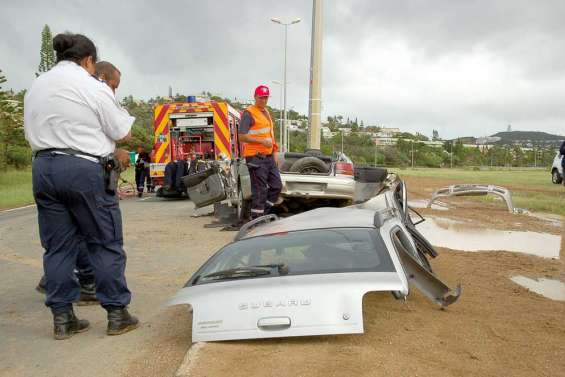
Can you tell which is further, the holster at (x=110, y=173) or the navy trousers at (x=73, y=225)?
the holster at (x=110, y=173)

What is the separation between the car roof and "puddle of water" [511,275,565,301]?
5.98 feet

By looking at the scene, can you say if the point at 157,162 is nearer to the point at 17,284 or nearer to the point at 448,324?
the point at 17,284

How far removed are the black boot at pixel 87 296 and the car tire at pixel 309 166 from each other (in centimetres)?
542

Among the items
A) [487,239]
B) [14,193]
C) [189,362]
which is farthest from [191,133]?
[189,362]

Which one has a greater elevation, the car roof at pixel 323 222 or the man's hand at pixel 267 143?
the man's hand at pixel 267 143

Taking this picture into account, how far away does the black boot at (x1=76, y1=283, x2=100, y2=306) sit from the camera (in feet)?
15.7

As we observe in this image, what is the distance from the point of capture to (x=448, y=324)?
3.73 meters

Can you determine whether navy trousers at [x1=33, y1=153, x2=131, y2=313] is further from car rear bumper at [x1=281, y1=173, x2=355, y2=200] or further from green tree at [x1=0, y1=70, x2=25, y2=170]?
green tree at [x1=0, y1=70, x2=25, y2=170]

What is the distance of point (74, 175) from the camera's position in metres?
3.70

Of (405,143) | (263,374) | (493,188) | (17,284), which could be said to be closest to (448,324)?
(263,374)

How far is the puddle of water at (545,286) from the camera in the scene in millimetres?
5027

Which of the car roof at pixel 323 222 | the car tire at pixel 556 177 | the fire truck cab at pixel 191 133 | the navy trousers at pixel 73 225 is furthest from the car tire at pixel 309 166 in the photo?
the car tire at pixel 556 177

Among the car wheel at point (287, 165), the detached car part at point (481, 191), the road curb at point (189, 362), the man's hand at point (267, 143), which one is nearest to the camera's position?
the road curb at point (189, 362)

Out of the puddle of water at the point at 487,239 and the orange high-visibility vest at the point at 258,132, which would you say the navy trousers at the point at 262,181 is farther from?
the puddle of water at the point at 487,239
